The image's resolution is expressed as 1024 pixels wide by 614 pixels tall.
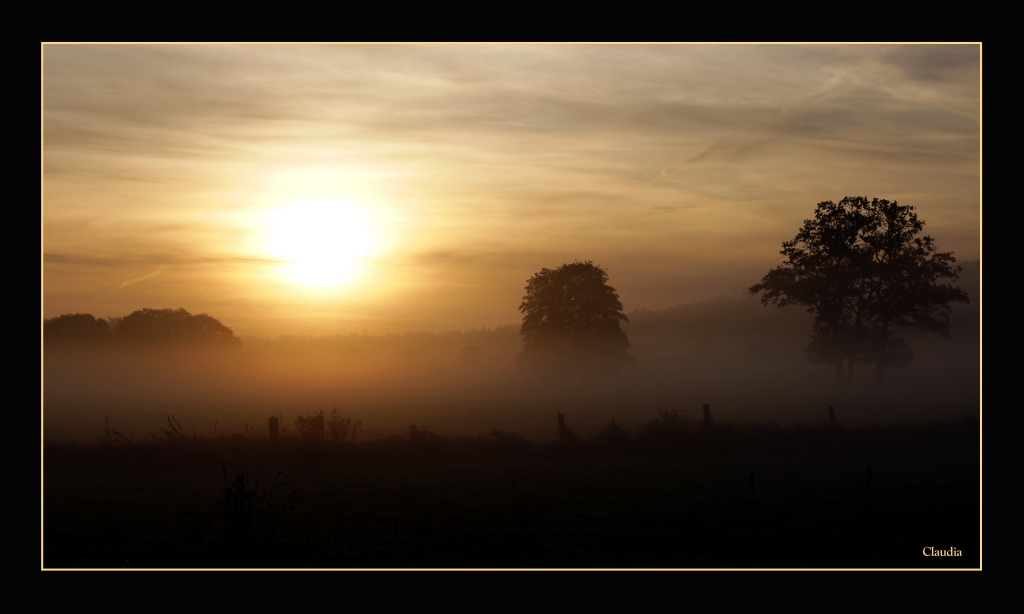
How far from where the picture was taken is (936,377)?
49.0m

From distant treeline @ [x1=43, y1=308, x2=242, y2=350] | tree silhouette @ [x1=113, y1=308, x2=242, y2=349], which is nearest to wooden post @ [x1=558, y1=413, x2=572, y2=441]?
distant treeline @ [x1=43, y1=308, x2=242, y2=350]

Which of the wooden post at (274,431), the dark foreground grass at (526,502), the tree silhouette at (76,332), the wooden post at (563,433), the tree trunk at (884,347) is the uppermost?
the tree silhouette at (76,332)

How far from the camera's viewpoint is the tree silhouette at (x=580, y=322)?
57719mm

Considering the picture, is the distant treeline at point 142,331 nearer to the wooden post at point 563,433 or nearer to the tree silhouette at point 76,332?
the tree silhouette at point 76,332

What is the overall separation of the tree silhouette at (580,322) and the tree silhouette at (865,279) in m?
14.3

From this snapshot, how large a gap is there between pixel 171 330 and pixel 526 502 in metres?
71.2

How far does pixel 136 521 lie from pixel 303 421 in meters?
8.77

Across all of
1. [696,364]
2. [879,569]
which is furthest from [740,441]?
[696,364]

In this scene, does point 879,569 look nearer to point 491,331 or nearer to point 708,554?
point 708,554

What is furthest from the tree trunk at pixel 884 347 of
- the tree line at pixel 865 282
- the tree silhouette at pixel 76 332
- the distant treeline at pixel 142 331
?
the tree silhouette at pixel 76 332

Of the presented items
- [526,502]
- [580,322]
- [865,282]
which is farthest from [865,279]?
[526,502]

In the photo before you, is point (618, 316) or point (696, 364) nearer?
point (618, 316)

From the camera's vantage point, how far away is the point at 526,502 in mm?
16484

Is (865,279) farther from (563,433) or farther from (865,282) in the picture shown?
(563,433)
